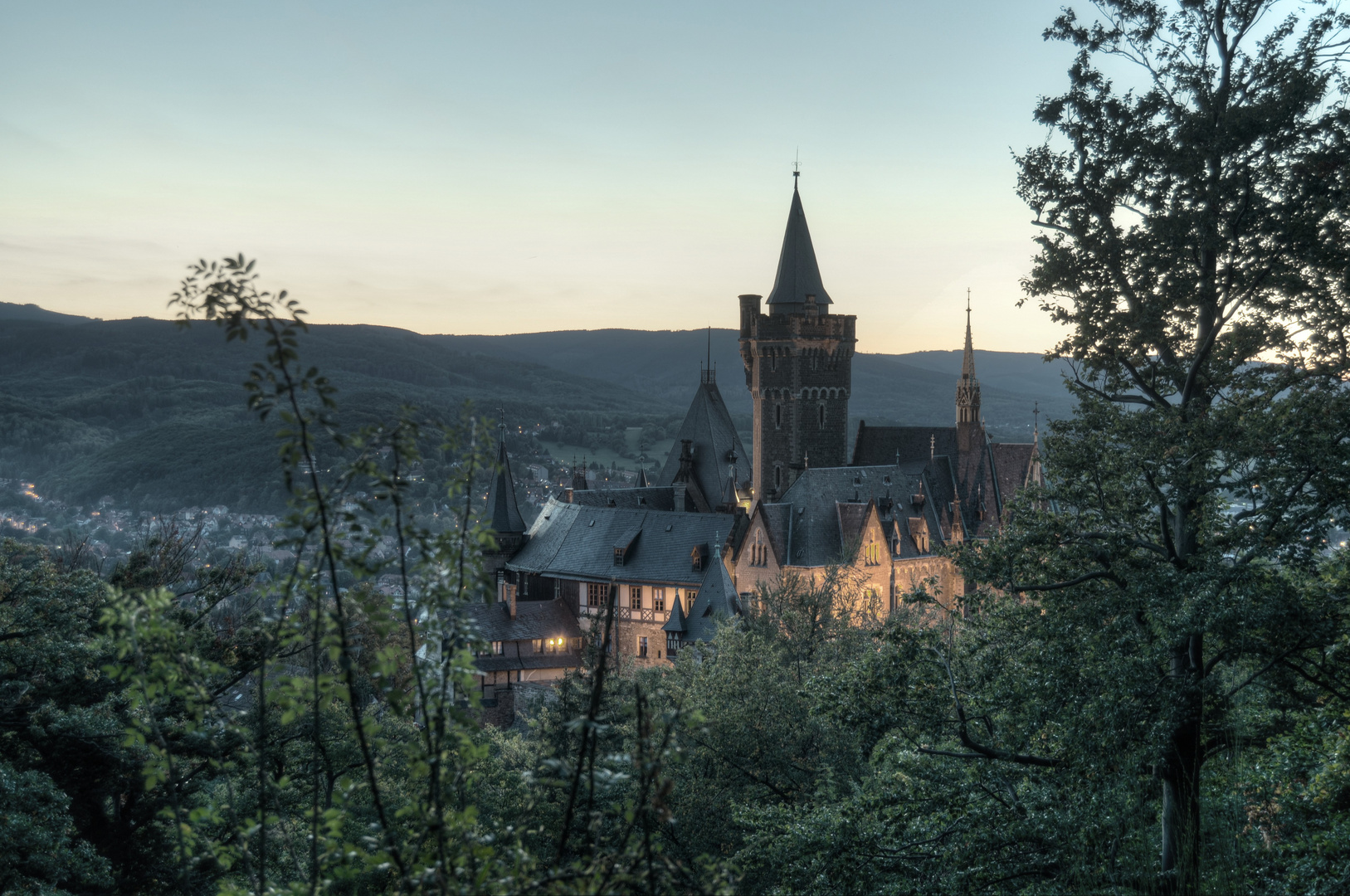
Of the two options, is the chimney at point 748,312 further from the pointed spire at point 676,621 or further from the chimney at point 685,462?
the pointed spire at point 676,621

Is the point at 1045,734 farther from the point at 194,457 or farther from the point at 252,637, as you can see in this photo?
the point at 194,457

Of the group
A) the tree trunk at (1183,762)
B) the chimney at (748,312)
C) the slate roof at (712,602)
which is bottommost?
the slate roof at (712,602)

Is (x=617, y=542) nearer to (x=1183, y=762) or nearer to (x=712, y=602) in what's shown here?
(x=712, y=602)

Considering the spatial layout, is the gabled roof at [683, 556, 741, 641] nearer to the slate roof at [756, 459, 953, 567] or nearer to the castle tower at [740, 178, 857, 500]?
the slate roof at [756, 459, 953, 567]

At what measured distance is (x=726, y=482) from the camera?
3061 inches

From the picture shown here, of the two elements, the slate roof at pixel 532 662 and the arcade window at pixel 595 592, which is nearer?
the slate roof at pixel 532 662

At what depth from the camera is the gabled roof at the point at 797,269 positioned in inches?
2928

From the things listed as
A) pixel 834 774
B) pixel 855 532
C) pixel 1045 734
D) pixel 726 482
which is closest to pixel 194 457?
pixel 726 482

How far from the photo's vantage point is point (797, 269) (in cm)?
7475

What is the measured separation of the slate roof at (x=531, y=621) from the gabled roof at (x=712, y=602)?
10.3 metres

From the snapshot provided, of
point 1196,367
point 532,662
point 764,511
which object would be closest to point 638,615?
point 532,662

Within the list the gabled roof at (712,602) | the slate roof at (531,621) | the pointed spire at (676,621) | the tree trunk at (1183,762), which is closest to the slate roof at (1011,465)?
the gabled roof at (712,602)

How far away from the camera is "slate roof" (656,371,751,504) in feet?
258

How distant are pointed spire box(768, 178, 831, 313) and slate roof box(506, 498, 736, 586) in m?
17.0
